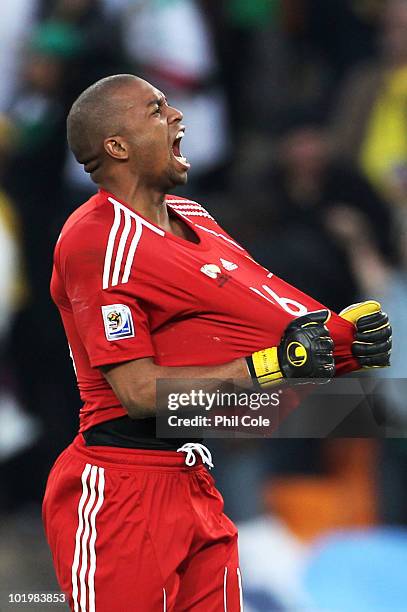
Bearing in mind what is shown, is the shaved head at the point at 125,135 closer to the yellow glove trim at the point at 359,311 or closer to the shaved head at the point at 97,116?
the shaved head at the point at 97,116

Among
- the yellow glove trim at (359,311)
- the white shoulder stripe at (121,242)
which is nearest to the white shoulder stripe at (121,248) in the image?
the white shoulder stripe at (121,242)

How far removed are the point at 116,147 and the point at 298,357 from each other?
690 millimetres

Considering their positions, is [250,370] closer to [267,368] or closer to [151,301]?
[267,368]

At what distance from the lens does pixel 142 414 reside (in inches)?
107

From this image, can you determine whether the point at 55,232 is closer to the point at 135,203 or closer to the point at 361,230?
the point at 361,230

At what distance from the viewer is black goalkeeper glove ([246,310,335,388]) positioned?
8.80ft

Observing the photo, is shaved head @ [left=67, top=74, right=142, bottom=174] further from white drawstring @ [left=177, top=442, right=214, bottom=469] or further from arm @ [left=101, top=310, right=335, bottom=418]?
white drawstring @ [left=177, top=442, right=214, bottom=469]

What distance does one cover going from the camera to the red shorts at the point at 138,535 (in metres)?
2.76


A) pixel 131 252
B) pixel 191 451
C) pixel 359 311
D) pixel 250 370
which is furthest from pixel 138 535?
pixel 359 311

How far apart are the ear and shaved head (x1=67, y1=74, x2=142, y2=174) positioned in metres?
0.01

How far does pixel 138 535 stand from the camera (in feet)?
9.08
